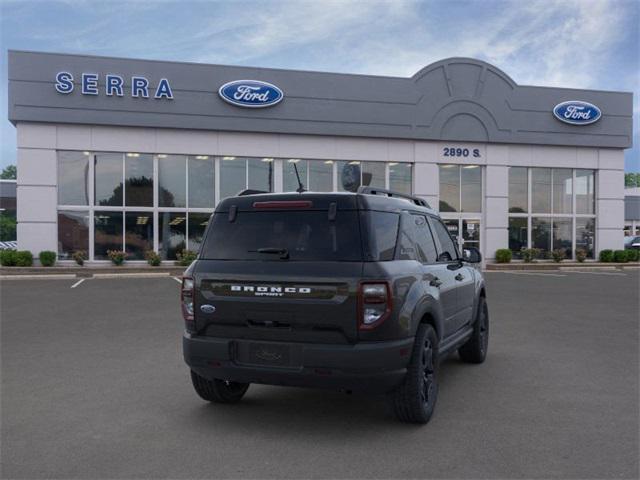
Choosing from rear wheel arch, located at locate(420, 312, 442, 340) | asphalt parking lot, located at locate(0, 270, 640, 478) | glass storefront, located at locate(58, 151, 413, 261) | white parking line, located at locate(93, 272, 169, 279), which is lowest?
asphalt parking lot, located at locate(0, 270, 640, 478)

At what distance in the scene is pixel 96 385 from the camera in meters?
6.07

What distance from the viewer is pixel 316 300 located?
4.31m

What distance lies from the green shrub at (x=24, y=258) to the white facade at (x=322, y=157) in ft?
2.02

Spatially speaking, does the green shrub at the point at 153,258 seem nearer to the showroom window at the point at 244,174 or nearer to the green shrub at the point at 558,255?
the showroom window at the point at 244,174

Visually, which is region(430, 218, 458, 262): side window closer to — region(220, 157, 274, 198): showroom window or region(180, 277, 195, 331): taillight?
region(180, 277, 195, 331): taillight

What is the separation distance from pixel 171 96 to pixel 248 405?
65.1 ft

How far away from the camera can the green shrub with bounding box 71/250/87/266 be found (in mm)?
22016

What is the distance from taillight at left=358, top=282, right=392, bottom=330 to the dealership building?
19742 mm

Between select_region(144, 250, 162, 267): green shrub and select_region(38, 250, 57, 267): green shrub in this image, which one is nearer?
select_region(38, 250, 57, 267): green shrub

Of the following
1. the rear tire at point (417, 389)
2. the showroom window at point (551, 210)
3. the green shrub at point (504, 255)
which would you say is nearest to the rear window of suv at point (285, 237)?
the rear tire at point (417, 389)

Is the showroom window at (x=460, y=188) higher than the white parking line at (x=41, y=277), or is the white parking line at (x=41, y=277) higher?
the showroom window at (x=460, y=188)

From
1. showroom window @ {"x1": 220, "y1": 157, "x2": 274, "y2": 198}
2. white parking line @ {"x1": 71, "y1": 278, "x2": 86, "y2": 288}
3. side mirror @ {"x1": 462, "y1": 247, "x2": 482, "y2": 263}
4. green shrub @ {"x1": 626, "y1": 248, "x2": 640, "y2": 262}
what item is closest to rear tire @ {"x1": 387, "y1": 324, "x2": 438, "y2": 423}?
side mirror @ {"x1": 462, "y1": 247, "x2": 482, "y2": 263}

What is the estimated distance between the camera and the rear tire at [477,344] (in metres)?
6.96

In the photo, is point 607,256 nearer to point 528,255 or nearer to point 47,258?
point 528,255
